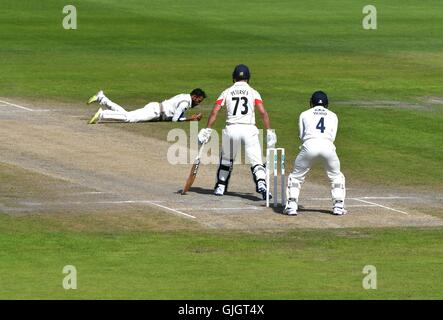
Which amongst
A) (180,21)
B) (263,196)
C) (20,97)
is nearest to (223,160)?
(263,196)

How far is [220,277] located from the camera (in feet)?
65.6

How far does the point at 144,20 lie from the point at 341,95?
25032 millimetres

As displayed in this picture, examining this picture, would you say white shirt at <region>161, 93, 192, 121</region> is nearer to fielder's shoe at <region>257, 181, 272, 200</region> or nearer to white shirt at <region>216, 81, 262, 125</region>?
white shirt at <region>216, 81, 262, 125</region>

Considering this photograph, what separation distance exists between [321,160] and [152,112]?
487 inches

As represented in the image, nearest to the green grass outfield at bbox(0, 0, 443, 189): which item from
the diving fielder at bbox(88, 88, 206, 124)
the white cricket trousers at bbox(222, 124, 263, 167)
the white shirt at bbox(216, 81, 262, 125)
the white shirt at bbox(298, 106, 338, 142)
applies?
the diving fielder at bbox(88, 88, 206, 124)

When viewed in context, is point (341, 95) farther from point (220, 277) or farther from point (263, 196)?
point (220, 277)

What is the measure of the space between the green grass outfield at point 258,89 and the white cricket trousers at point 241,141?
3.38m

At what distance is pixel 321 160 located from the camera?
82.9 ft

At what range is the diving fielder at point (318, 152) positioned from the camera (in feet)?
82.3

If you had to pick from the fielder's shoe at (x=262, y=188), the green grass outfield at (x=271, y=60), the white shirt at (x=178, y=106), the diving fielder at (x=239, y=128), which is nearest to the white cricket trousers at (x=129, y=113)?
the white shirt at (x=178, y=106)

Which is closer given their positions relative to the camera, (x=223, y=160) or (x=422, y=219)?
(x=422, y=219)
